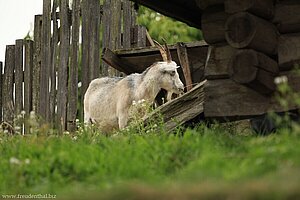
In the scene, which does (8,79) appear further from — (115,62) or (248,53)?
(248,53)

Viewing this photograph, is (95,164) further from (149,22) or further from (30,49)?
(149,22)

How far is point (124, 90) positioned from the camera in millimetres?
12469

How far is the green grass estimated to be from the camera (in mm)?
4484

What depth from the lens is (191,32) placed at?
88.2ft

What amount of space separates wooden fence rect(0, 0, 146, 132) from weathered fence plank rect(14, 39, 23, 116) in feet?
0.13

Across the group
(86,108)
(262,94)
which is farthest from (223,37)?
(86,108)

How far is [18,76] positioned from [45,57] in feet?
3.04

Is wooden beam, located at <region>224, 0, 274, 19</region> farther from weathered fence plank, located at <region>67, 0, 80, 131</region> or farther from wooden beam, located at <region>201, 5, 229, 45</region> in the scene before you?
weathered fence plank, located at <region>67, 0, 80, 131</region>

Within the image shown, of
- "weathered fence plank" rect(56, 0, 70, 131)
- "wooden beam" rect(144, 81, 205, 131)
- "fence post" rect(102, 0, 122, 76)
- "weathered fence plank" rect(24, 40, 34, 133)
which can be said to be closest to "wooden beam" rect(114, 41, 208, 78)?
"fence post" rect(102, 0, 122, 76)

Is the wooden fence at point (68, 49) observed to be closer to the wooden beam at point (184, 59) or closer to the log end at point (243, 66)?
the wooden beam at point (184, 59)

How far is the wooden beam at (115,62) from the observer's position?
11805 millimetres

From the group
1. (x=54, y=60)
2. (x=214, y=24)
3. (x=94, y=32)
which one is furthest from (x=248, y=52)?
(x=54, y=60)

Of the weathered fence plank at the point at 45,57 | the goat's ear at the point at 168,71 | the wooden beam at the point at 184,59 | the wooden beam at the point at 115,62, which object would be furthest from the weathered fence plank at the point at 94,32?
the wooden beam at the point at 184,59

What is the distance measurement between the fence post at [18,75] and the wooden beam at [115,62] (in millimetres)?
2414
